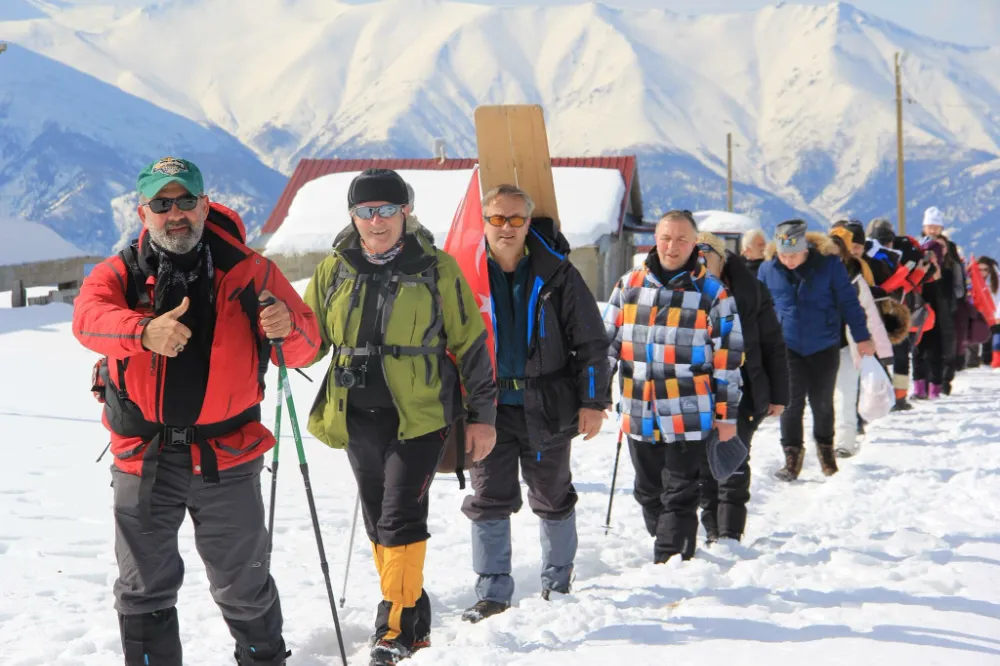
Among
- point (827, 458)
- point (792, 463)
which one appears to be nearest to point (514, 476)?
point (792, 463)

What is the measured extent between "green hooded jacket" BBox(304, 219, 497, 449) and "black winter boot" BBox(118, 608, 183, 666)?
1.06 meters

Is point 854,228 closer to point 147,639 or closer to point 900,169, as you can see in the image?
point 147,639

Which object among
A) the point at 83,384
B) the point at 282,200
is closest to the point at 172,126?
the point at 282,200

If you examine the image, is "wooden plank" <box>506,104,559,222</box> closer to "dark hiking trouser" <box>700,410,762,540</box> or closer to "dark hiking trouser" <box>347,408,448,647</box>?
"dark hiking trouser" <box>347,408,448,647</box>

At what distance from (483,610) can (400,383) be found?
1.26 m

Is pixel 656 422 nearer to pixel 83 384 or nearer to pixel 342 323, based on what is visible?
pixel 342 323

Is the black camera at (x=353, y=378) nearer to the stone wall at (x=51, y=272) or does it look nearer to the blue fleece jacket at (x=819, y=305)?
the blue fleece jacket at (x=819, y=305)

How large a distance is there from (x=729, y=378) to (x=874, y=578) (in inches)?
49.8

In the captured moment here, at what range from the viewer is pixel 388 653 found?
4.09m

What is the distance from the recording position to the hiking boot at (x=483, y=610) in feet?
15.3

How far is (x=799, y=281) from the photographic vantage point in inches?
327

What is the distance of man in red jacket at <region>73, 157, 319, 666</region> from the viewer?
3377mm

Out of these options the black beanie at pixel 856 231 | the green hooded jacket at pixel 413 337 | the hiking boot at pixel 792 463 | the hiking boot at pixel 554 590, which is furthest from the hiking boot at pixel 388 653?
the black beanie at pixel 856 231

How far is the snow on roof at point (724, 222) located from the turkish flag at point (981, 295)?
3068 cm
